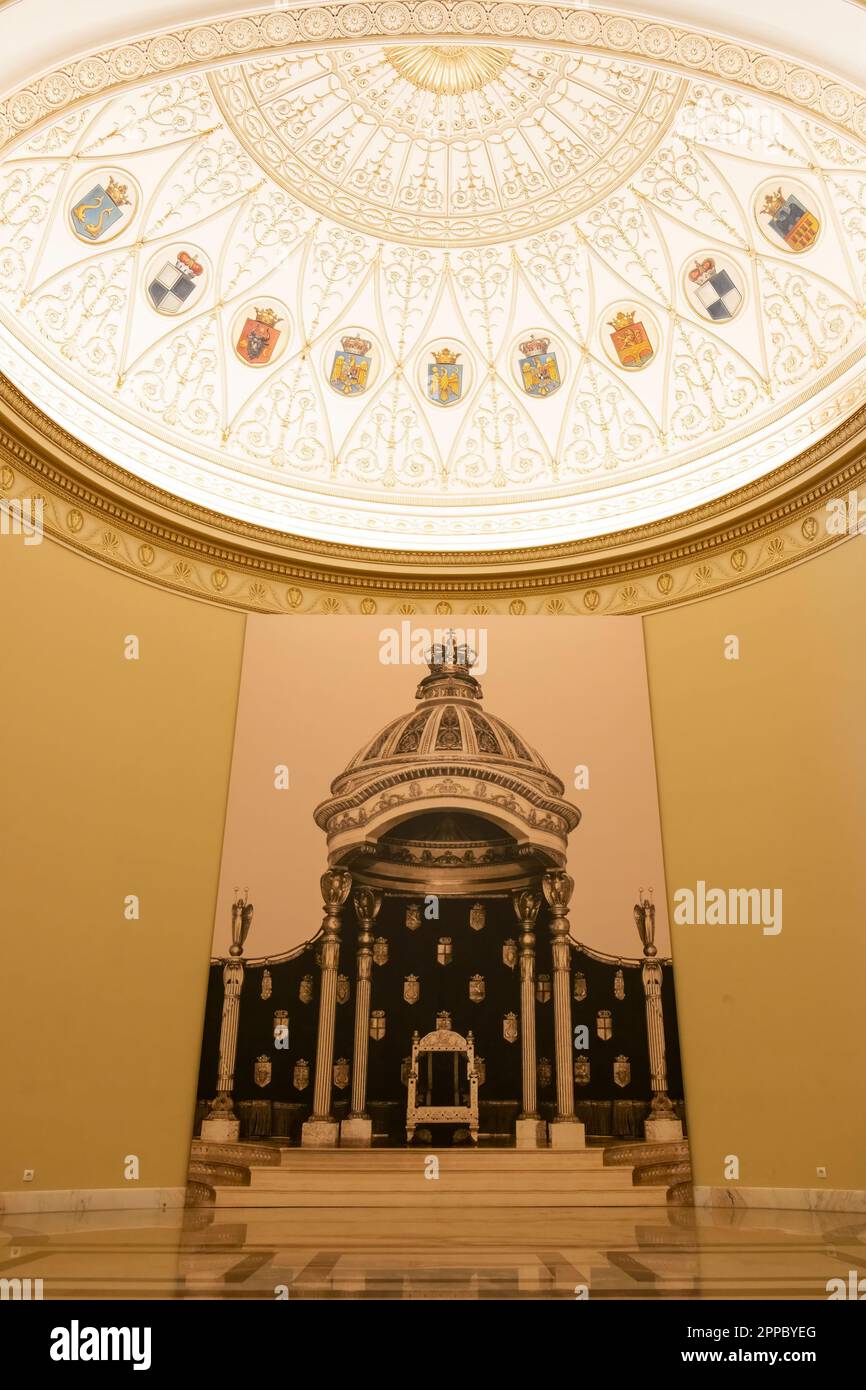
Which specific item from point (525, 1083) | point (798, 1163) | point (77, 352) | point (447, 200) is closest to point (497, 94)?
point (447, 200)

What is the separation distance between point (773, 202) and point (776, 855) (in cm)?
878

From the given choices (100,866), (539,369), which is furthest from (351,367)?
(100,866)

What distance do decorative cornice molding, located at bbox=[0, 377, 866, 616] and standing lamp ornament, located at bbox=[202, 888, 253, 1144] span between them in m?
4.70

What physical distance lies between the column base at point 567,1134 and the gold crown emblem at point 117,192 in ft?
44.1

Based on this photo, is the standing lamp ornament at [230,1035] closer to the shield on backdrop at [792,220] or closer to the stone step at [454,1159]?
the stone step at [454,1159]

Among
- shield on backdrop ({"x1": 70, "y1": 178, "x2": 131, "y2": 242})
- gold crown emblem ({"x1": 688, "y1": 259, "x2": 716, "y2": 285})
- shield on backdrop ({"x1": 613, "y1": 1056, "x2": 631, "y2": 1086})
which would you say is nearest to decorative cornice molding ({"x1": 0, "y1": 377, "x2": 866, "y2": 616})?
shield on backdrop ({"x1": 70, "y1": 178, "x2": 131, "y2": 242})

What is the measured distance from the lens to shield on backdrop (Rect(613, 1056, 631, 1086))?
39.6ft

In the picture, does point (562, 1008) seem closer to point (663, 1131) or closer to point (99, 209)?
point (663, 1131)

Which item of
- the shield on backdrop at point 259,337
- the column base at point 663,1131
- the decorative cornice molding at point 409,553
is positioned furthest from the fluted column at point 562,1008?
the shield on backdrop at point 259,337

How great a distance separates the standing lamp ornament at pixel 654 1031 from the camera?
38.5 feet

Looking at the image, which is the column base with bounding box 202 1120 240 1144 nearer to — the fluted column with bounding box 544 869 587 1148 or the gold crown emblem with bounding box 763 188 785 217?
the fluted column with bounding box 544 869 587 1148

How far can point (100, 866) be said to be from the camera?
12.0 m

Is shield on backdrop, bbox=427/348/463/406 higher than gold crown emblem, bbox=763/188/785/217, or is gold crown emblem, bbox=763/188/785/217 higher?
gold crown emblem, bbox=763/188/785/217

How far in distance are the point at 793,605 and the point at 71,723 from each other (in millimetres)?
9659
